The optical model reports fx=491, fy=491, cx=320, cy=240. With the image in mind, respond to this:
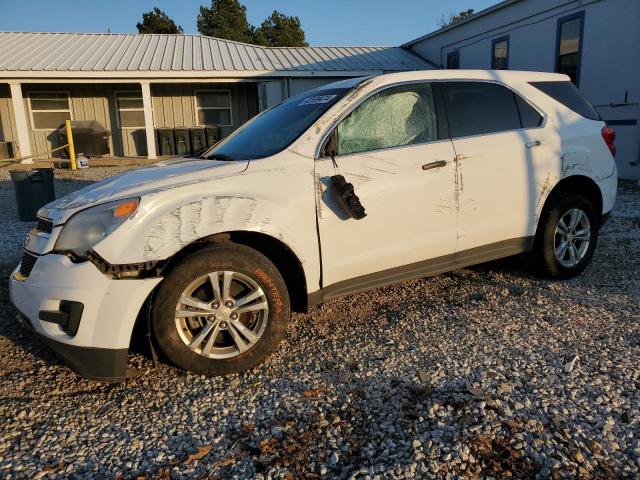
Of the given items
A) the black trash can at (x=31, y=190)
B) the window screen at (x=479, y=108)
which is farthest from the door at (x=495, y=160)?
the black trash can at (x=31, y=190)

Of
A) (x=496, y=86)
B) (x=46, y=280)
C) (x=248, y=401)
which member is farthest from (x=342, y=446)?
(x=496, y=86)

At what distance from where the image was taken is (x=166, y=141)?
1744cm

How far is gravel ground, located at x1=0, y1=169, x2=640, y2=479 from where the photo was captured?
2221 mm

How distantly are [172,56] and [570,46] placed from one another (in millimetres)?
12940

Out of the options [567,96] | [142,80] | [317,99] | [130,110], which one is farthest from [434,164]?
[130,110]

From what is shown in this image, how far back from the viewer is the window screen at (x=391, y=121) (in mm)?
3384

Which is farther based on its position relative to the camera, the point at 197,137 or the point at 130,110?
the point at 130,110

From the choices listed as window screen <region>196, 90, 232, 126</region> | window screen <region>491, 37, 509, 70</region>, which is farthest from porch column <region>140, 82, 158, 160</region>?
window screen <region>491, 37, 509, 70</region>

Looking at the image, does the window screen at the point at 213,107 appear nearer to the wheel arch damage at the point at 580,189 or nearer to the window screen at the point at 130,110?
the window screen at the point at 130,110

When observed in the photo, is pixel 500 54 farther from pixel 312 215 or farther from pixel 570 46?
pixel 312 215

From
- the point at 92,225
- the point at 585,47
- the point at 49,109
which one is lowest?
the point at 92,225

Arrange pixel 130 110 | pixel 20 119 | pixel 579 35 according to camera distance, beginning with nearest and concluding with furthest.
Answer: pixel 579 35, pixel 20 119, pixel 130 110

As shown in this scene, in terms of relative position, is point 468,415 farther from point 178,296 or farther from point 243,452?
point 178,296

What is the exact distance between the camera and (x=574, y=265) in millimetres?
4457
